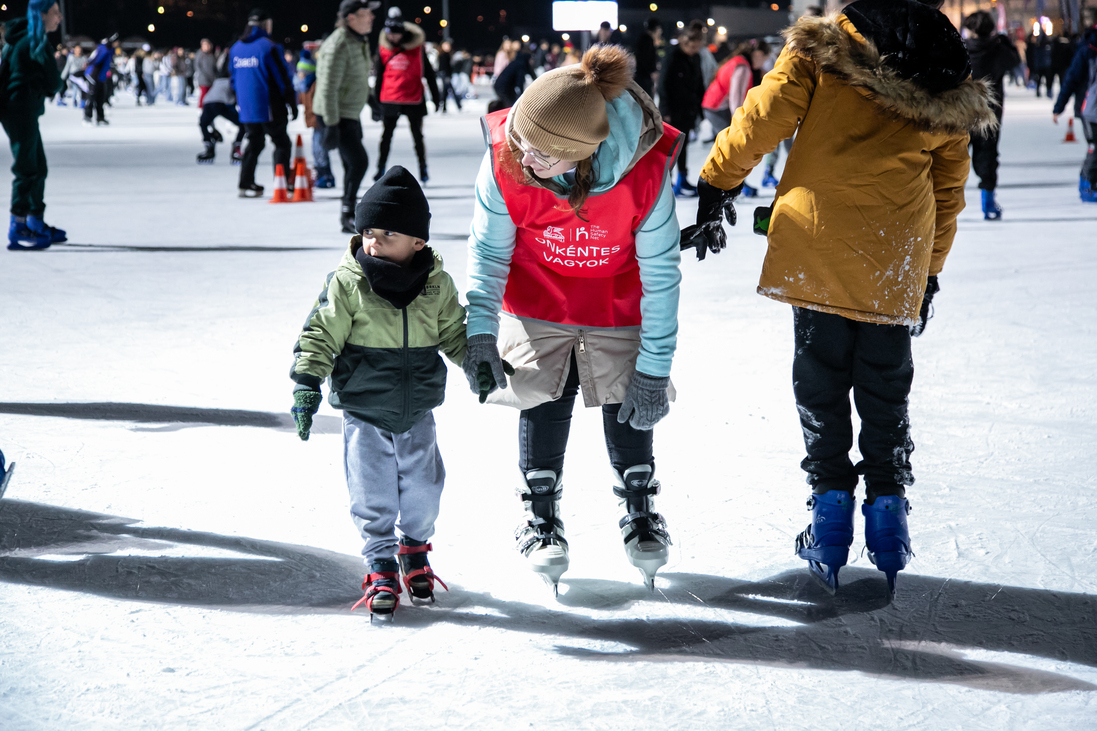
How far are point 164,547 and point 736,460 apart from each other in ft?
6.02

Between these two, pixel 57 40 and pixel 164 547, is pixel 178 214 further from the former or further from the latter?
pixel 164 547

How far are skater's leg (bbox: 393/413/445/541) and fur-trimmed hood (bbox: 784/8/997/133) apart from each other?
1.26 meters

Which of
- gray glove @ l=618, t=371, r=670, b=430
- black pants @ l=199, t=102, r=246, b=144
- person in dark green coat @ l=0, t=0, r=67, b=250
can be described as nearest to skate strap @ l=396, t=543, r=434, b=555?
gray glove @ l=618, t=371, r=670, b=430

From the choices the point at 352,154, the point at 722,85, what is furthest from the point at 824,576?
the point at 722,85

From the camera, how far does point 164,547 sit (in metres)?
2.87

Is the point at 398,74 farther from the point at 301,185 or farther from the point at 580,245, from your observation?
the point at 580,245

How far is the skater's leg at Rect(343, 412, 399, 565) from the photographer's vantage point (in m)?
2.49

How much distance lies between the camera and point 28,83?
6.84m

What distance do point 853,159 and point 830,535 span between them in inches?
36.7

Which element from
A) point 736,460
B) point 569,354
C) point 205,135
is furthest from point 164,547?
point 205,135

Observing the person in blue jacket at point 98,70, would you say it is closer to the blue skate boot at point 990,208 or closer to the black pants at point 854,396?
the blue skate boot at point 990,208

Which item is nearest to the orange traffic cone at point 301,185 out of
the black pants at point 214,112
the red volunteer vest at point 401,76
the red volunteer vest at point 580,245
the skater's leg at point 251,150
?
the skater's leg at point 251,150

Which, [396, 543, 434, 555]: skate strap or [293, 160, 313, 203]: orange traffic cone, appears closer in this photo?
[396, 543, 434, 555]: skate strap

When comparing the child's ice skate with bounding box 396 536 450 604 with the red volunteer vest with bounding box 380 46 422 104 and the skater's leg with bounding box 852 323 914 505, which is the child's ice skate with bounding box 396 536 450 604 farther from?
the red volunteer vest with bounding box 380 46 422 104
